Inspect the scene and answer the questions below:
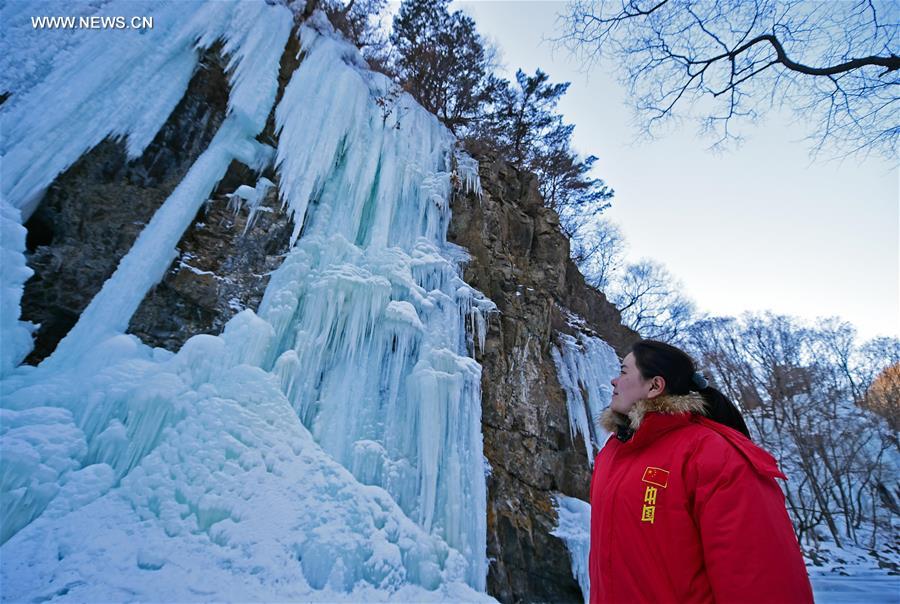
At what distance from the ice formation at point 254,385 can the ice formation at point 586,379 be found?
2242 mm

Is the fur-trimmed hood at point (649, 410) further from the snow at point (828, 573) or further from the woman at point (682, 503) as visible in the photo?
the snow at point (828, 573)

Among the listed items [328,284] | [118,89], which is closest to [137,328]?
[328,284]

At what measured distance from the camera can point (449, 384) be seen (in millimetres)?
4137

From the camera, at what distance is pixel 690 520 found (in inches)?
43.2

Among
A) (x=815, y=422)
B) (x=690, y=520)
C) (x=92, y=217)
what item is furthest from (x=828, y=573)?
(x=92, y=217)

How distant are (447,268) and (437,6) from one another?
23.5 feet

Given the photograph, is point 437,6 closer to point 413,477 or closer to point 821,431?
point 413,477

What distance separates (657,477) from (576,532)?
14.7ft

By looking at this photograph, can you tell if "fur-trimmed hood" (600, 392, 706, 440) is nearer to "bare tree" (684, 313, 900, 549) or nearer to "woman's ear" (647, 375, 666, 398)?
"woman's ear" (647, 375, 666, 398)

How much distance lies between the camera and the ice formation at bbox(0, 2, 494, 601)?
243 cm

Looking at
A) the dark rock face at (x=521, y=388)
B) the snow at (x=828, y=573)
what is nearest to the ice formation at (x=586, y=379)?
the dark rock face at (x=521, y=388)

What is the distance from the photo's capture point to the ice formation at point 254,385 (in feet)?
7.98

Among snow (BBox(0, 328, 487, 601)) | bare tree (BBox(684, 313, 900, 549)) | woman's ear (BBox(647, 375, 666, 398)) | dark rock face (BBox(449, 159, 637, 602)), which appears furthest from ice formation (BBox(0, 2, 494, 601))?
bare tree (BBox(684, 313, 900, 549))

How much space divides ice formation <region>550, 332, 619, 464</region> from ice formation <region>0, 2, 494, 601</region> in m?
2.24
